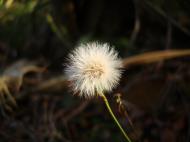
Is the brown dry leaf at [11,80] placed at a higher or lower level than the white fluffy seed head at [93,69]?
higher

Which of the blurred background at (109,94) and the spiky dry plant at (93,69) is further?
the blurred background at (109,94)

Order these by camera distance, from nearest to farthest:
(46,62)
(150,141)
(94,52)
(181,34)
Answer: (94,52) < (150,141) < (181,34) < (46,62)

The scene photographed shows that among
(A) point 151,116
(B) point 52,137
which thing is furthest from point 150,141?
(B) point 52,137

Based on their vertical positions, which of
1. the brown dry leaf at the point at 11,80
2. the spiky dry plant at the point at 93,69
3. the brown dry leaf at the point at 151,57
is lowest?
the spiky dry plant at the point at 93,69

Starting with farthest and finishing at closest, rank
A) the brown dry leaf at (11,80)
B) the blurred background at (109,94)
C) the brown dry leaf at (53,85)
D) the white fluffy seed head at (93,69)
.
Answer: the brown dry leaf at (53,85) < the blurred background at (109,94) < the brown dry leaf at (11,80) < the white fluffy seed head at (93,69)

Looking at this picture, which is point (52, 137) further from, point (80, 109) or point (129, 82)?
point (129, 82)

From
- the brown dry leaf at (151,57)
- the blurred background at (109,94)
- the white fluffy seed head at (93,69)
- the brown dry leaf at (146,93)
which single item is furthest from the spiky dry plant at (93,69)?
the brown dry leaf at (146,93)

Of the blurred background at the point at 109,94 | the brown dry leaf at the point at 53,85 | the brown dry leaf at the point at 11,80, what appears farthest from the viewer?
the brown dry leaf at the point at 53,85

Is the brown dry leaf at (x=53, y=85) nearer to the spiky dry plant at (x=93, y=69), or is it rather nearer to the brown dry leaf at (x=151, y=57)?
the brown dry leaf at (x=151, y=57)

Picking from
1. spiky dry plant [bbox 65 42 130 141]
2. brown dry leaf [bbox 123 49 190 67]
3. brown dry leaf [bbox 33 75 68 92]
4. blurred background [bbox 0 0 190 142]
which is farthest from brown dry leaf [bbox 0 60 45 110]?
spiky dry plant [bbox 65 42 130 141]
